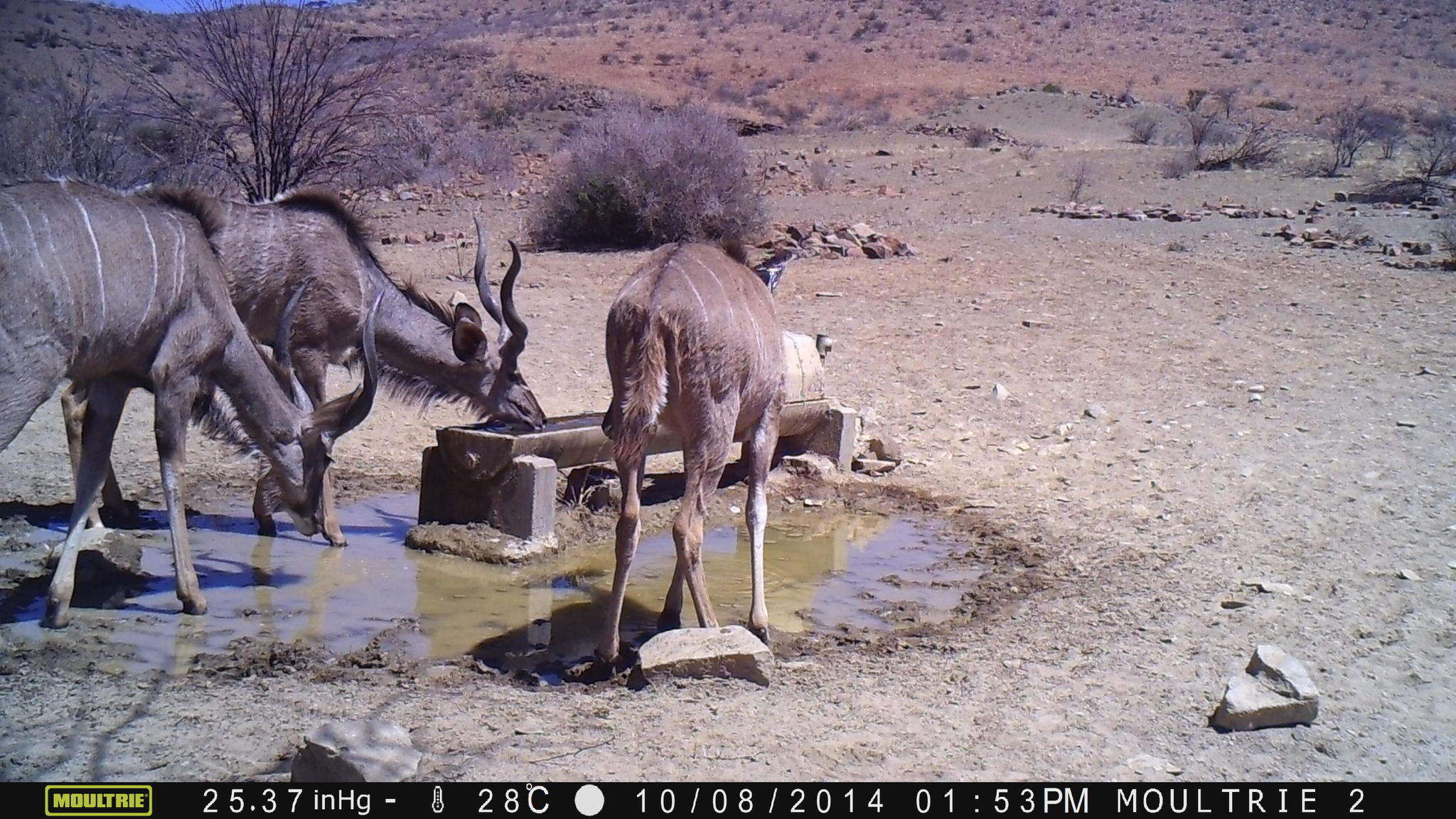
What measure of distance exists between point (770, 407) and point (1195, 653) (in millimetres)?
2352

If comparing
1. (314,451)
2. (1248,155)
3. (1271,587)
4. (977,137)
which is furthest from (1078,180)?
(314,451)

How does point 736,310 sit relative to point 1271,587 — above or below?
A: above

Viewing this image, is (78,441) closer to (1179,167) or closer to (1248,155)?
(1179,167)

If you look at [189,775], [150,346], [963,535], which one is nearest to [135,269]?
[150,346]

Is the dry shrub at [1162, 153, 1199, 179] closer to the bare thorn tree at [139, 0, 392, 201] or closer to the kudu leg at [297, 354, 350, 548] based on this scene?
the bare thorn tree at [139, 0, 392, 201]

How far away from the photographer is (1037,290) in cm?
1423

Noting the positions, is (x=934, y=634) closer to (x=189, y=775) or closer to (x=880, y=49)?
(x=189, y=775)

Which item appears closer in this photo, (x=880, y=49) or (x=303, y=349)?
(x=303, y=349)

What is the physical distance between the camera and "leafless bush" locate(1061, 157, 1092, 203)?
22.1 m

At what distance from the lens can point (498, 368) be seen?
855 cm

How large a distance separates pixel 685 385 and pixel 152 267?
110 inches

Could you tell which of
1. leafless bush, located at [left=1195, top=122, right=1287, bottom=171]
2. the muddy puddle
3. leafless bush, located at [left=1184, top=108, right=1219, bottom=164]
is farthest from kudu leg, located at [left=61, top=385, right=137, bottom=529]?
leafless bush, located at [left=1184, top=108, right=1219, bottom=164]

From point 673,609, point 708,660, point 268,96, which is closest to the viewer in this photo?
point 708,660

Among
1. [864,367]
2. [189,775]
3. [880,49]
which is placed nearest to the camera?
[189,775]
